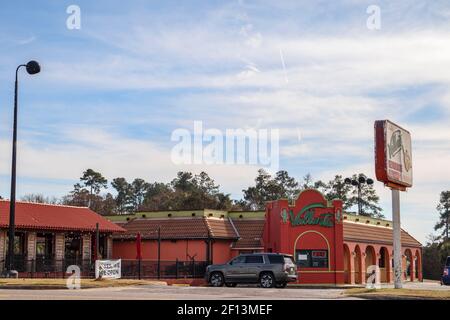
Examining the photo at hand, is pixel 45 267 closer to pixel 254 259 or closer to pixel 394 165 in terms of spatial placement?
pixel 254 259

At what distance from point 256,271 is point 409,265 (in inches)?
1301

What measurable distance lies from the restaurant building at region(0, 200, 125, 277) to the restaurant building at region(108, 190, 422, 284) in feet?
8.90

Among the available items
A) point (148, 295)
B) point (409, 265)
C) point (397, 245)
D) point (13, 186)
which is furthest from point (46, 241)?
point (409, 265)

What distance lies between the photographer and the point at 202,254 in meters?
47.7

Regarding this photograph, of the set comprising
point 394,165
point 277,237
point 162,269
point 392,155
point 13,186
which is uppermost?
point 392,155

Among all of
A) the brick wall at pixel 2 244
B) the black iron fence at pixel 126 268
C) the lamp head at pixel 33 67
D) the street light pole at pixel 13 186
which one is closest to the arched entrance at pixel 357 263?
the black iron fence at pixel 126 268

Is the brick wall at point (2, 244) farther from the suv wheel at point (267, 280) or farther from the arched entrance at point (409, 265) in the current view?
the arched entrance at point (409, 265)

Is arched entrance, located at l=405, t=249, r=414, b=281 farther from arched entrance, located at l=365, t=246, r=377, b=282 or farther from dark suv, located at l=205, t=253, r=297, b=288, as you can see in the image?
dark suv, located at l=205, t=253, r=297, b=288

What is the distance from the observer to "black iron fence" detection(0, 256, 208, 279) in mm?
39531

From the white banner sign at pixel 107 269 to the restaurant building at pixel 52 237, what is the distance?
4.43m

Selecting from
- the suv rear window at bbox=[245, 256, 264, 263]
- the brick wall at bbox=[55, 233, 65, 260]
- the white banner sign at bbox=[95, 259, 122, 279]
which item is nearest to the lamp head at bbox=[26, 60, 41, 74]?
the white banner sign at bbox=[95, 259, 122, 279]

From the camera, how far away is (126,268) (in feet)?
139
